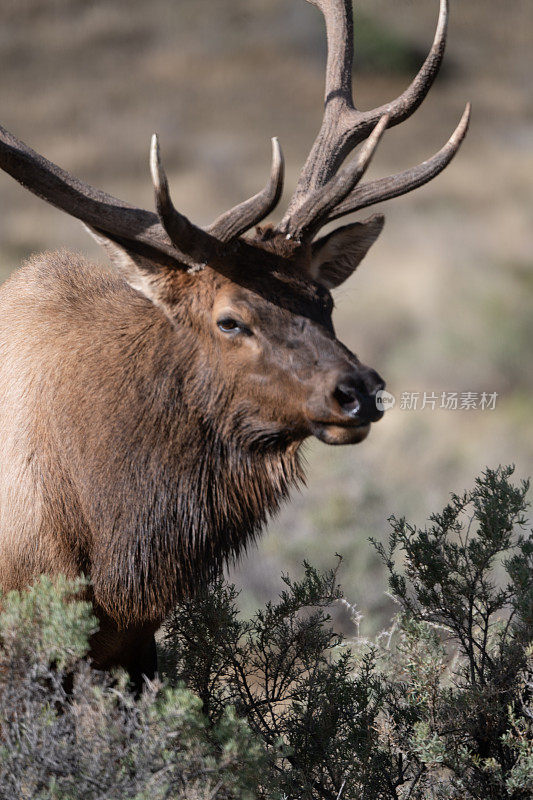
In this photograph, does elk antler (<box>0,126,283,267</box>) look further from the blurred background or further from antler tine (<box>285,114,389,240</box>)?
the blurred background

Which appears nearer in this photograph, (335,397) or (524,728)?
(335,397)

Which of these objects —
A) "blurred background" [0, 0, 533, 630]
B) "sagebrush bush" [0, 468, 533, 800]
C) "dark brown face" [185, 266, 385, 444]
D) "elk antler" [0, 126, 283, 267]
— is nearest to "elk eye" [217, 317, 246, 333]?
"dark brown face" [185, 266, 385, 444]

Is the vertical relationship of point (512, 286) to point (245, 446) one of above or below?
above

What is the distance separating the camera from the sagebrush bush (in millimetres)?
2561

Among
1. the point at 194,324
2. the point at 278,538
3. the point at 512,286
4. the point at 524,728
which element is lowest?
the point at 524,728

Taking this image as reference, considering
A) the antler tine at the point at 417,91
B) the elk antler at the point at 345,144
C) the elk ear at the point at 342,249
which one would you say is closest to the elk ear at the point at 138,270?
the elk antler at the point at 345,144

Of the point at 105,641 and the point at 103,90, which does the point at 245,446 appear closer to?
the point at 105,641

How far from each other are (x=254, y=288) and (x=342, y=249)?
68 cm

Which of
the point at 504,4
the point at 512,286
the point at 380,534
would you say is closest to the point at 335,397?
the point at 380,534

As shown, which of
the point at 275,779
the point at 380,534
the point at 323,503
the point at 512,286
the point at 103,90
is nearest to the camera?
the point at 275,779

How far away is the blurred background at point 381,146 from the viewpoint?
1229cm

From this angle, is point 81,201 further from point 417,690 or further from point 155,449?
point 417,690

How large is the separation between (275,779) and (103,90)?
54.3 ft

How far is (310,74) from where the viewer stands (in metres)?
17.9
